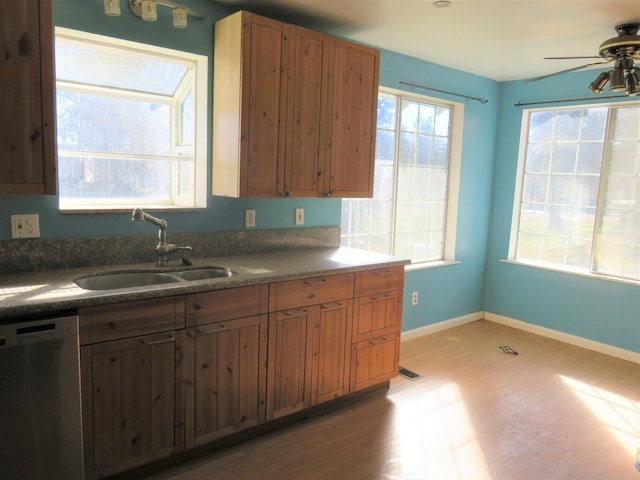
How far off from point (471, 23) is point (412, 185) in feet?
4.95

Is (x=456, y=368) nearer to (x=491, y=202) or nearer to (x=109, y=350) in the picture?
(x=491, y=202)

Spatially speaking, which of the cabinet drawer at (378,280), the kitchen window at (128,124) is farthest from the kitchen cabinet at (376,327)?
the kitchen window at (128,124)

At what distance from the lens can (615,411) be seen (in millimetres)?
3029

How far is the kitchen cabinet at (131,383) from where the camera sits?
6.40 ft

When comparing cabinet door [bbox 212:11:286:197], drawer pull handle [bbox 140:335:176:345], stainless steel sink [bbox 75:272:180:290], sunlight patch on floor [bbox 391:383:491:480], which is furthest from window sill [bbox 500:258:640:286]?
drawer pull handle [bbox 140:335:176:345]

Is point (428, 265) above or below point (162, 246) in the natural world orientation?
below

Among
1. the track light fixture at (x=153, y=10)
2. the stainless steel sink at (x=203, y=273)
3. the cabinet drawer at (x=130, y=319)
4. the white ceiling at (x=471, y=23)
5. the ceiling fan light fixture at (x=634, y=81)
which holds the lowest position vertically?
the cabinet drawer at (x=130, y=319)

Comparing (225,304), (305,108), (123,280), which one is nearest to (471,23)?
(305,108)

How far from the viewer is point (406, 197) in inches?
163

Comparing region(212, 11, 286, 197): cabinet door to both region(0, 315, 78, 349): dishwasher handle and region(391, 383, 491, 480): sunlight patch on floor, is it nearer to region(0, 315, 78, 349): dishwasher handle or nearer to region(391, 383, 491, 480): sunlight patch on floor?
region(0, 315, 78, 349): dishwasher handle

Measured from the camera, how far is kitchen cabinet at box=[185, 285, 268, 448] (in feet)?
7.30

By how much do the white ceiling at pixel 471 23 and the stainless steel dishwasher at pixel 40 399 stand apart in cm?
202

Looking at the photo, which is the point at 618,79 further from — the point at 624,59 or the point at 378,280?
the point at 378,280

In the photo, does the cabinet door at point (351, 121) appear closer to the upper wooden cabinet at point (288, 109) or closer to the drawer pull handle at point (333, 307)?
the upper wooden cabinet at point (288, 109)
